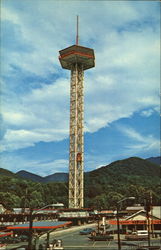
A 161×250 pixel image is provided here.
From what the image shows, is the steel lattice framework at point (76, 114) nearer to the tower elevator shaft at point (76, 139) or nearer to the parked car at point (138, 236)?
the tower elevator shaft at point (76, 139)

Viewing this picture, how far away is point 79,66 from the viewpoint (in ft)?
451

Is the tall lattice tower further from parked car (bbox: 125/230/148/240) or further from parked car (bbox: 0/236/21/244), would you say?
parked car (bbox: 0/236/21/244)

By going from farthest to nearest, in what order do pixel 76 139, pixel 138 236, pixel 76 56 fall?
pixel 76 56, pixel 76 139, pixel 138 236

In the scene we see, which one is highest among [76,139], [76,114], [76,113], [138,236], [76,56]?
[76,56]

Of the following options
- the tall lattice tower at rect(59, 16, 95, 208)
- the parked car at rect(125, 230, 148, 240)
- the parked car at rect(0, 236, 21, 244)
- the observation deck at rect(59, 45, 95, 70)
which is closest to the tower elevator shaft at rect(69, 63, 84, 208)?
the tall lattice tower at rect(59, 16, 95, 208)

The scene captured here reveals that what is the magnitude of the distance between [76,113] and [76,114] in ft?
1.71

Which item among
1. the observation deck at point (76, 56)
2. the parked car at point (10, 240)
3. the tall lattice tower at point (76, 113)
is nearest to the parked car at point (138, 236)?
the parked car at point (10, 240)

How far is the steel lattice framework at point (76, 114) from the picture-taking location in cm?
12381

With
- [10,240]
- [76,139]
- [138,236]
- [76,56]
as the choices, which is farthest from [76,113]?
[10,240]

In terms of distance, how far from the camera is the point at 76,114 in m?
130

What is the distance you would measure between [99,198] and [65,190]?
26755mm

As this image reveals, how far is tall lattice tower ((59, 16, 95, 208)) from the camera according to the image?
124 metres

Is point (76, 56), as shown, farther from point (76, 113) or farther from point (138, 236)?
point (138, 236)

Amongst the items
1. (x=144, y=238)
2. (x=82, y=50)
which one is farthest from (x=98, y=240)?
(x=82, y=50)
